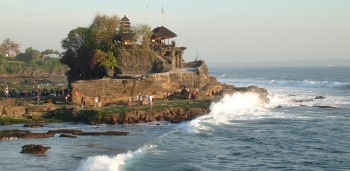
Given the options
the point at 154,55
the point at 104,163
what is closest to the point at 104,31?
the point at 154,55

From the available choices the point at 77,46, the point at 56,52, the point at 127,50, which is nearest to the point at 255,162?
the point at 127,50

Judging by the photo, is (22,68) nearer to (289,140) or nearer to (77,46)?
(77,46)

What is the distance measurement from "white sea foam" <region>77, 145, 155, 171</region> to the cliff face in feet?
76.4

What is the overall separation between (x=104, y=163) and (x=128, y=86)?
90.8 ft

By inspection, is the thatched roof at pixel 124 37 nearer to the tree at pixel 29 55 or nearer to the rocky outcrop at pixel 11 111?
the rocky outcrop at pixel 11 111

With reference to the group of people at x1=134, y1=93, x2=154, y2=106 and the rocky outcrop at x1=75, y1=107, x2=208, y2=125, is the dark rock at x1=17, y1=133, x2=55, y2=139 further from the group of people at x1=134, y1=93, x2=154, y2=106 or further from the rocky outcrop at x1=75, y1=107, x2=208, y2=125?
the group of people at x1=134, y1=93, x2=154, y2=106

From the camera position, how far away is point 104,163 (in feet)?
82.0

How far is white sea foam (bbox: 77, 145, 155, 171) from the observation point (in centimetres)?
2403

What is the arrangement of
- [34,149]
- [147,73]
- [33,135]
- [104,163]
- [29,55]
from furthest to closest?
[29,55]
[147,73]
[33,135]
[34,149]
[104,163]

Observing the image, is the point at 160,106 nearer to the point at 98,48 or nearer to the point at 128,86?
the point at 128,86

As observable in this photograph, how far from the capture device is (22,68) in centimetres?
14000

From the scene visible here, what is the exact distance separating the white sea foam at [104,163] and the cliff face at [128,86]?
2327cm

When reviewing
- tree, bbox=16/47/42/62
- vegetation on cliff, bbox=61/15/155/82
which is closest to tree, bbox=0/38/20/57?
tree, bbox=16/47/42/62

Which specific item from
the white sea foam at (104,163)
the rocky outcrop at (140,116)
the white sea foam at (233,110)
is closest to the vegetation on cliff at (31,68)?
the white sea foam at (233,110)
